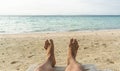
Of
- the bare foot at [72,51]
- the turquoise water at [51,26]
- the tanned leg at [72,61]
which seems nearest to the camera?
the tanned leg at [72,61]

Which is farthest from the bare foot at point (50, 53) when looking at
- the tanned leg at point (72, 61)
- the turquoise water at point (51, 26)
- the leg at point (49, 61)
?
the turquoise water at point (51, 26)

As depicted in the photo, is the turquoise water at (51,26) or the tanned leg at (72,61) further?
the turquoise water at (51,26)

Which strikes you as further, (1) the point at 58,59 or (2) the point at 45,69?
(1) the point at 58,59

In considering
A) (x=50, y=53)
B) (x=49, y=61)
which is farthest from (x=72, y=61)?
(x=50, y=53)

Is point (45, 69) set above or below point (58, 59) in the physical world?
above

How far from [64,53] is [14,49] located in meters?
1.82

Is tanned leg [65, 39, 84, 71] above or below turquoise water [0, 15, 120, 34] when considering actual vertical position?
above

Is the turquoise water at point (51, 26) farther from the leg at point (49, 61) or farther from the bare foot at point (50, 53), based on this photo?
the leg at point (49, 61)

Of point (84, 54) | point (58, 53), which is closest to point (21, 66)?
point (58, 53)

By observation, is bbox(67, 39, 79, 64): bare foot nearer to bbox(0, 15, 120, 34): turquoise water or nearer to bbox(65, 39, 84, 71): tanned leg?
bbox(65, 39, 84, 71): tanned leg

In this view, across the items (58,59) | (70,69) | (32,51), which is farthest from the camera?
(32,51)

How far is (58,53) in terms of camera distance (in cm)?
684

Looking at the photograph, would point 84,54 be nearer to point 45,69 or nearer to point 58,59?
point 58,59

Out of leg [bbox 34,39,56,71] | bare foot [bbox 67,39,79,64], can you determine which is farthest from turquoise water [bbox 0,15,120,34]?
bare foot [bbox 67,39,79,64]
